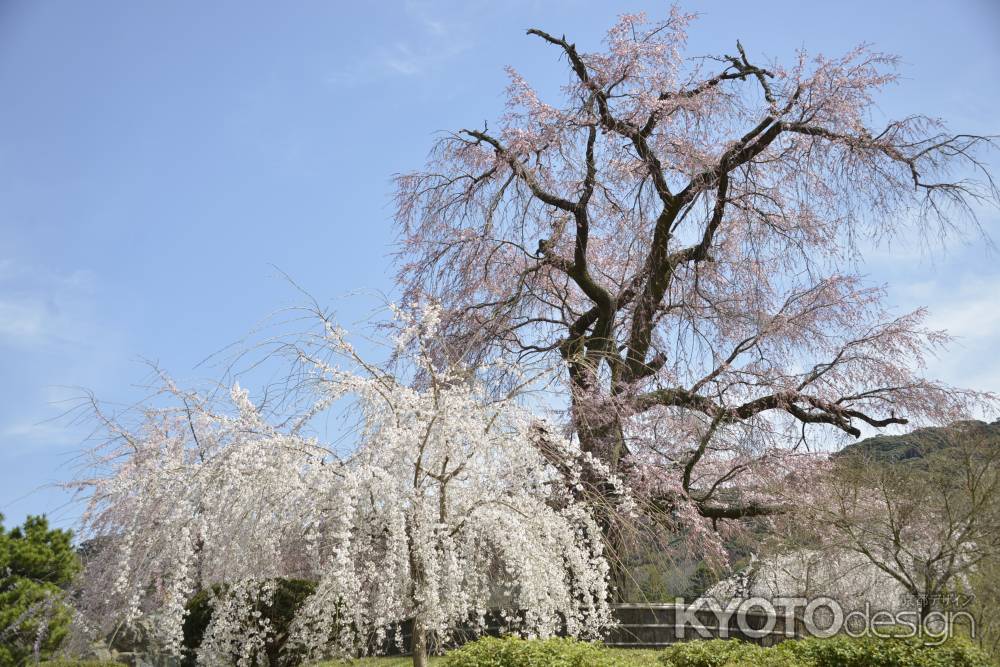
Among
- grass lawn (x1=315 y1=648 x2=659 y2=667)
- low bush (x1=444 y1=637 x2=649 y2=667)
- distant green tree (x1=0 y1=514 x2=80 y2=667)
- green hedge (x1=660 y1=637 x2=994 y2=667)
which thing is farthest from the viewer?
distant green tree (x1=0 y1=514 x2=80 y2=667)

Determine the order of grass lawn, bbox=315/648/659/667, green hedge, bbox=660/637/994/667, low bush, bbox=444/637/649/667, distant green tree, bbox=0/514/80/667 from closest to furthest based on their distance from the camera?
low bush, bbox=444/637/649/667 → green hedge, bbox=660/637/994/667 → grass lawn, bbox=315/648/659/667 → distant green tree, bbox=0/514/80/667

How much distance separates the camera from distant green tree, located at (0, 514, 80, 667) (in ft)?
40.6

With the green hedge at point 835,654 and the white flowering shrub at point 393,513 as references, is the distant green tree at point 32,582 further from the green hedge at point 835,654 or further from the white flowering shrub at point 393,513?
the green hedge at point 835,654

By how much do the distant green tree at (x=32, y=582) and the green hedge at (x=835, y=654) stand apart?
32.6 feet

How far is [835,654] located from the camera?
7.46 metres

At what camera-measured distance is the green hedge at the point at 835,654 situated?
7105mm

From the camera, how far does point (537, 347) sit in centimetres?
1395

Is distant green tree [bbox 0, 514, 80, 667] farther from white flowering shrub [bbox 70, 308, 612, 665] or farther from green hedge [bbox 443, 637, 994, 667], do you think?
green hedge [bbox 443, 637, 994, 667]

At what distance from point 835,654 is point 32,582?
13117 mm

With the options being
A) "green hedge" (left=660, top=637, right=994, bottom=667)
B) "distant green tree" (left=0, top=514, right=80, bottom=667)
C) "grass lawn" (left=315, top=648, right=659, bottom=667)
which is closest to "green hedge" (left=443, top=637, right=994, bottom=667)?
"green hedge" (left=660, top=637, right=994, bottom=667)

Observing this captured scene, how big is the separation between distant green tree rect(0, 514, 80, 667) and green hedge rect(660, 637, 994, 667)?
32.6 feet

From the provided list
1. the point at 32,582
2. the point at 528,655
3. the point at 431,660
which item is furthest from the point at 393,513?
the point at 32,582

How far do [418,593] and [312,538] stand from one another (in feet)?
3.37

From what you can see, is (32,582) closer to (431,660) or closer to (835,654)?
(431,660)
